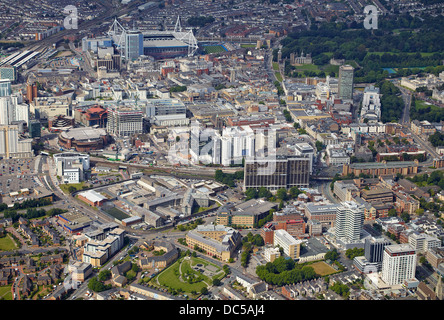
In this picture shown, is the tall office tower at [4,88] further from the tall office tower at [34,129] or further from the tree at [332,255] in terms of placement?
the tree at [332,255]

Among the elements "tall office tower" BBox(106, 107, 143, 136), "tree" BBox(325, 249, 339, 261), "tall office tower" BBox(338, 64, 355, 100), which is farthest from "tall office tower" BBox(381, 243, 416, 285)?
"tall office tower" BBox(338, 64, 355, 100)

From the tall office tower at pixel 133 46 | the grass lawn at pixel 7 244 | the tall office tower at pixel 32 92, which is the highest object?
the tall office tower at pixel 133 46

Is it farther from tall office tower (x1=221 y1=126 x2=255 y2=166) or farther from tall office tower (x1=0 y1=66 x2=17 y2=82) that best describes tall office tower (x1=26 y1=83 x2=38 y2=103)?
tall office tower (x1=221 y1=126 x2=255 y2=166)

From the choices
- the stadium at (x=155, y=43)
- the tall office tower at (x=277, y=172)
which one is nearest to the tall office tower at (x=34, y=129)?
the tall office tower at (x=277, y=172)

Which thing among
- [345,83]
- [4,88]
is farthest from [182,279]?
[345,83]

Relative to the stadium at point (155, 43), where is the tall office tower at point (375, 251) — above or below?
below

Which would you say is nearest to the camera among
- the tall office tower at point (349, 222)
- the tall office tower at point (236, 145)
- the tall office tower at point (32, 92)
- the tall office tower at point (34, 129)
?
the tall office tower at point (349, 222)
